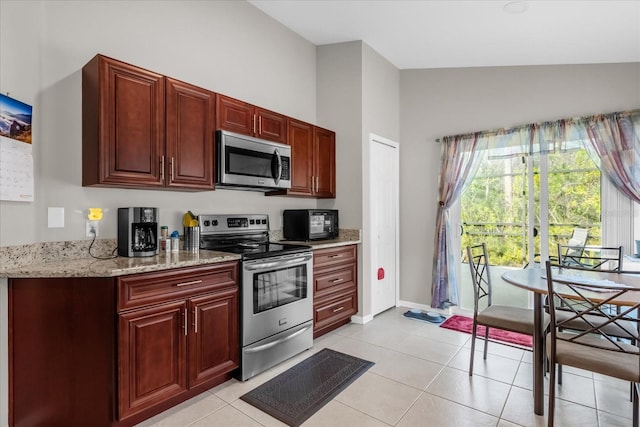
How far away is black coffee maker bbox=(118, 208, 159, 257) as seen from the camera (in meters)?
2.20

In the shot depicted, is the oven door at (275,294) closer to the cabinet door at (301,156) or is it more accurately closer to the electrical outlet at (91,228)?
the cabinet door at (301,156)

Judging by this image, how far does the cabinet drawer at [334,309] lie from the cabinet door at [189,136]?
1523 mm

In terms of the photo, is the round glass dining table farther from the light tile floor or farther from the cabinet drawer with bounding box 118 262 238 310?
the cabinet drawer with bounding box 118 262 238 310

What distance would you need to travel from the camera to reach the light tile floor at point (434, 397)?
196 cm

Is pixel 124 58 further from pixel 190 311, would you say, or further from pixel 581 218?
pixel 581 218

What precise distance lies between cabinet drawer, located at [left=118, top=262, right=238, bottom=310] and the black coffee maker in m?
0.42

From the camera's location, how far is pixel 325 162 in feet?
12.2

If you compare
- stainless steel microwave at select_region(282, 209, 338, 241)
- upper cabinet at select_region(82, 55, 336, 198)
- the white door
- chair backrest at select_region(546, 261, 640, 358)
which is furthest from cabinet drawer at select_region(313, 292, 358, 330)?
chair backrest at select_region(546, 261, 640, 358)

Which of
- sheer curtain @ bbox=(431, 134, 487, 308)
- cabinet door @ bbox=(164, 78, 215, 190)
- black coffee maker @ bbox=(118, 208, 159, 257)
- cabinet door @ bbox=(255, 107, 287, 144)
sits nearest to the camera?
black coffee maker @ bbox=(118, 208, 159, 257)

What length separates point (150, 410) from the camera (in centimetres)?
194

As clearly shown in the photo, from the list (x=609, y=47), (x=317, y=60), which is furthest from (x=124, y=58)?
(x=609, y=47)

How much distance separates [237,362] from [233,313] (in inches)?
14.0

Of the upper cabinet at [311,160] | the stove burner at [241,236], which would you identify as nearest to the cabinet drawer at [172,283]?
the stove burner at [241,236]

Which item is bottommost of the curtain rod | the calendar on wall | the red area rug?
the red area rug
